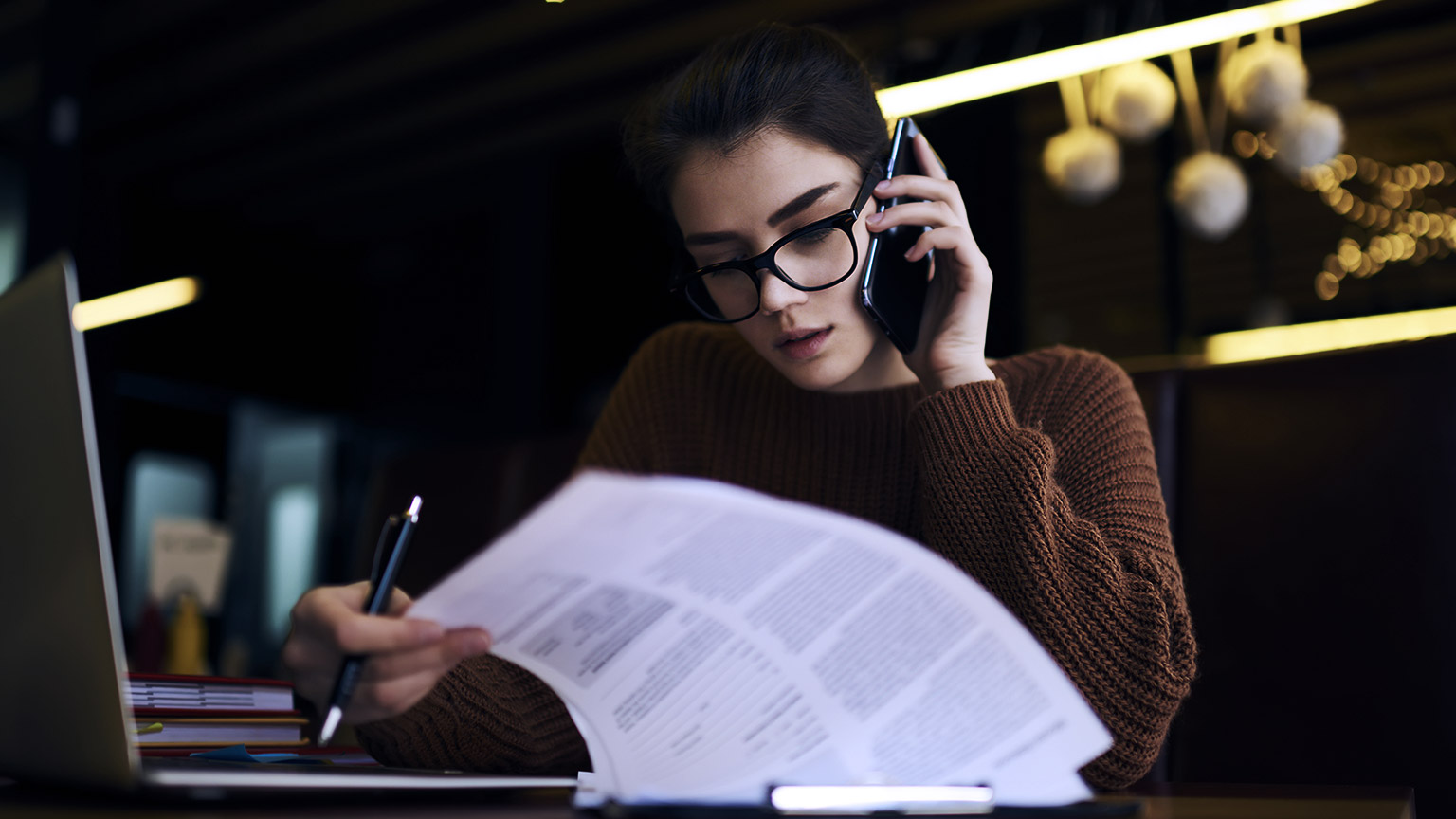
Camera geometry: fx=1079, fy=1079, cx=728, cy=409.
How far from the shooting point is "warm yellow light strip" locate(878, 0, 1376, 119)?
249 centimetres

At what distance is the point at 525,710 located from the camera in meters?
0.91

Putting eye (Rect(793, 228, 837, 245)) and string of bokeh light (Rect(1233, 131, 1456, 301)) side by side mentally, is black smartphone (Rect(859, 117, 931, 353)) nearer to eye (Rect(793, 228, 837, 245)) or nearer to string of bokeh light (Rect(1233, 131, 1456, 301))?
eye (Rect(793, 228, 837, 245))

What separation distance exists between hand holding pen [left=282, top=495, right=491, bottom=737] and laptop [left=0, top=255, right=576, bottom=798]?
5cm

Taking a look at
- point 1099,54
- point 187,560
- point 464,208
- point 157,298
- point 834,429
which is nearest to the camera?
point 834,429

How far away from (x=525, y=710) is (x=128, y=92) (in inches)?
181

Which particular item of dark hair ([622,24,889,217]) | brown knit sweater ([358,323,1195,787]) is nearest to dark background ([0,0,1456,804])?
dark hair ([622,24,889,217])

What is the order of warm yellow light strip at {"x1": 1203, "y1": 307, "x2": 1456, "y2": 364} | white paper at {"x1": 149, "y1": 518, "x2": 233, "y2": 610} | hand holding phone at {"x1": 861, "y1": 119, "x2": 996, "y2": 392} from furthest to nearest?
warm yellow light strip at {"x1": 1203, "y1": 307, "x2": 1456, "y2": 364}, white paper at {"x1": 149, "y1": 518, "x2": 233, "y2": 610}, hand holding phone at {"x1": 861, "y1": 119, "x2": 996, "y2": 392}

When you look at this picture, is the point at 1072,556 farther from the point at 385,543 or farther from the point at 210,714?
the point at 210,714

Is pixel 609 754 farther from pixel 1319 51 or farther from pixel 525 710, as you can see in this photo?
pixel 1319 51

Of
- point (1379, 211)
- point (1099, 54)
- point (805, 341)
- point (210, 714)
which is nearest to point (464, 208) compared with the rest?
point (1099, 54)

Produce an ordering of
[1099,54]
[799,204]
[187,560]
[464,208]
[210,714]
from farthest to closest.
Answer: [464,208], [1099,54], [187,560], [799,204], [210,714]

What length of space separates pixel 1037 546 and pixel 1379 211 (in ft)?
15.6

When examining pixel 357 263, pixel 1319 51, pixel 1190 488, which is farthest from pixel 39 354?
pixel 357 263

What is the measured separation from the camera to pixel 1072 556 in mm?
851
